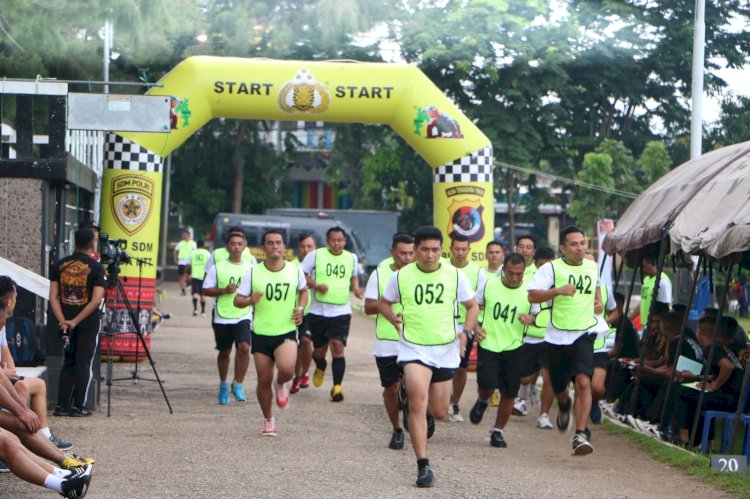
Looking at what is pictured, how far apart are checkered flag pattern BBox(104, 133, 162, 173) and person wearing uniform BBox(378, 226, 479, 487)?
7976mm

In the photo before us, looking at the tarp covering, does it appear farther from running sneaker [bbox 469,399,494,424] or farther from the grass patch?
running sneaker [bbox 469,399,494,424]

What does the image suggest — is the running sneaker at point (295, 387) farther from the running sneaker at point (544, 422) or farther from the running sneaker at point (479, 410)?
the running sneaker at point (479, 410)

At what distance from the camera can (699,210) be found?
38.9ft

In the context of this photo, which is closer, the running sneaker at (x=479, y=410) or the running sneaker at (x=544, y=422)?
the running sneaker at (x=479, y=410)

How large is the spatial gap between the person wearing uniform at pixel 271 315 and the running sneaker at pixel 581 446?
250 cm

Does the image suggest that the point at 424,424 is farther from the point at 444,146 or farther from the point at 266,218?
the point at 266,218

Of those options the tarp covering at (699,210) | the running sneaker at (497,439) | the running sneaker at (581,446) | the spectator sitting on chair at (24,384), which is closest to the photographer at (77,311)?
the spectator sitting on chair at (24,384)

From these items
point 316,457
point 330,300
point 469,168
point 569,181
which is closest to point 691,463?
point 316,457

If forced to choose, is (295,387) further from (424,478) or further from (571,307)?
(424,478)

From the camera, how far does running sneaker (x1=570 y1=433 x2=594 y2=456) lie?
1082cm

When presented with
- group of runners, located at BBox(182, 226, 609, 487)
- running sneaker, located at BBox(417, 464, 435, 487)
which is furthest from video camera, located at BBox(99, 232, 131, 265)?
running sneaker, located at BBox(417, 464, 435, 487)

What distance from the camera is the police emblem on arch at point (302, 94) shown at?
1734cm

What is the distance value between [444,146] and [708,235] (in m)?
7.46

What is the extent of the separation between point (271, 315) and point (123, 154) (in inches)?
249
